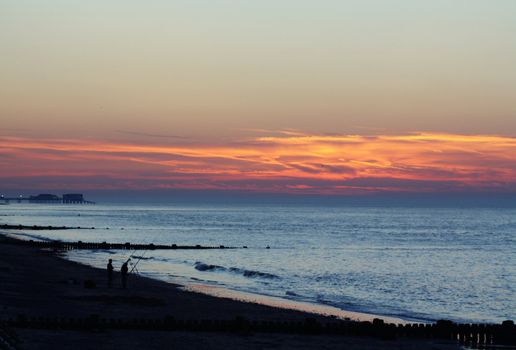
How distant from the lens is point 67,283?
47.1 m

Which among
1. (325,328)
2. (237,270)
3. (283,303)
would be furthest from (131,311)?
(237,270)

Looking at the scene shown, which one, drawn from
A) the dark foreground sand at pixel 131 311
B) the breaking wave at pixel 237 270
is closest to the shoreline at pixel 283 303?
the dark foreground sand at pixel 131 311

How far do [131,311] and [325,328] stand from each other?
9.76 m

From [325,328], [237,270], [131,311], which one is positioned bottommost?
[237,270]

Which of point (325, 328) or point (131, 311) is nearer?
point (325, 328)

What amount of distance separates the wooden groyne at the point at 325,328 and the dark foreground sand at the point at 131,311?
1.57 feet

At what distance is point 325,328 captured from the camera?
99.0 feet

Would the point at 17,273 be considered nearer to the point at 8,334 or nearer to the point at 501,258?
the point at 8,334

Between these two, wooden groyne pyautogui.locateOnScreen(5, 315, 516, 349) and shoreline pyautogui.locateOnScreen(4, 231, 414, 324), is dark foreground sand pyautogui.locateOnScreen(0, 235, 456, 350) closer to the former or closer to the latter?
wooden groyne pyautogui.locateOnScreen(5, 315, 516, 349)

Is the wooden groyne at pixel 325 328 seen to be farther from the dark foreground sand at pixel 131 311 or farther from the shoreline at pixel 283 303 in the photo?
the shoreline at pixel 283 303

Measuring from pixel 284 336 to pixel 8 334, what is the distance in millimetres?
10939

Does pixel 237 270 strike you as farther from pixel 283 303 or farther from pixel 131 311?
pixel 131 311

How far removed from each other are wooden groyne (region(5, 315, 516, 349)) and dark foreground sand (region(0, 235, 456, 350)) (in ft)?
1.57

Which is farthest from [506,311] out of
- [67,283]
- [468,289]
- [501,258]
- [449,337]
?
[501,258]
